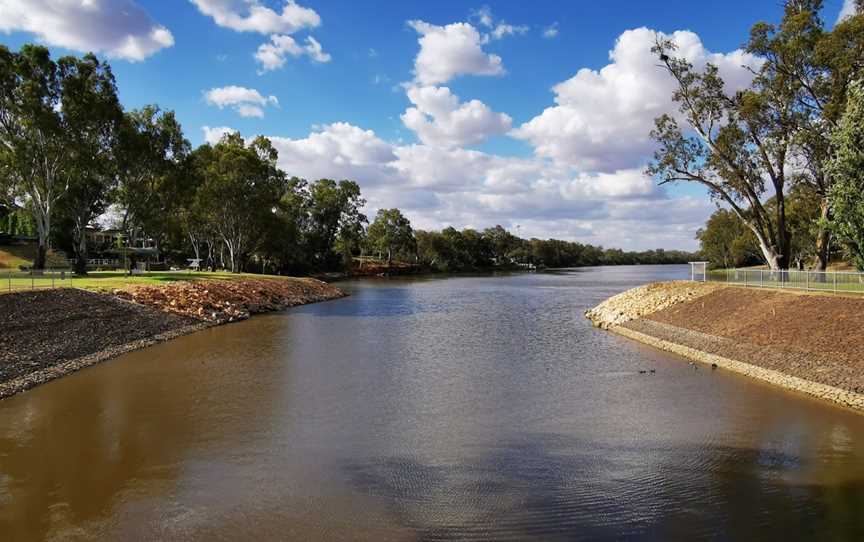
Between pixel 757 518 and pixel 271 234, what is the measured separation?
240 feet

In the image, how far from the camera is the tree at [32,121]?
37.9 m

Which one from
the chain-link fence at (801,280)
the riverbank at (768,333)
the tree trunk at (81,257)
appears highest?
the tree trunk at (81,257)

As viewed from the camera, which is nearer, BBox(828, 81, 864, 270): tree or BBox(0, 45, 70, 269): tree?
BBox(828, 81, 864, 270): tree

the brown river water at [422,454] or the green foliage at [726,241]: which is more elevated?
the green foliage at [726,241]

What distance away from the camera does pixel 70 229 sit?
256ft

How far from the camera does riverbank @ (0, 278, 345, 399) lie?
1911 centimetres

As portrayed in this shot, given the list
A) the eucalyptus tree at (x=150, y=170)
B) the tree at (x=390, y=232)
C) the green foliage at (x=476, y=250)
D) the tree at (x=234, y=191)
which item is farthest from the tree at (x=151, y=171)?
the green foliage at (x=476, y=250)

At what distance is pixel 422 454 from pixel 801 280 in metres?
22.9

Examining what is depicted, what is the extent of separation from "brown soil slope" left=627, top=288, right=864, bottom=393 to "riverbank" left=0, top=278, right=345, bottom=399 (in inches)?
937

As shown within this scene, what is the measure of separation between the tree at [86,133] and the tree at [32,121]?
26.2 inches

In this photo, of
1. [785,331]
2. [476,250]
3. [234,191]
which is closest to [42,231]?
[234,191]

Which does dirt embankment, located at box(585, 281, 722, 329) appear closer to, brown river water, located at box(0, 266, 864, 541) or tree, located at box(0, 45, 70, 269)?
brown river water, located at box(0, 266, 864, 541)

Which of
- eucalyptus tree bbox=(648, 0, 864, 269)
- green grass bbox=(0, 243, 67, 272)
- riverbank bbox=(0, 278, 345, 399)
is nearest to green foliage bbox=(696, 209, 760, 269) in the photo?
eucalyptus tree bbox=(648, 0, 864, 269)

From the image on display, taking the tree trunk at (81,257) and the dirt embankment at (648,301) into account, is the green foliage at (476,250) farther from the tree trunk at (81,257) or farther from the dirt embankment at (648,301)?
the dirt embankment at (648,301)
